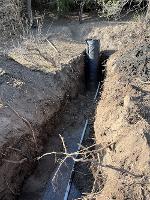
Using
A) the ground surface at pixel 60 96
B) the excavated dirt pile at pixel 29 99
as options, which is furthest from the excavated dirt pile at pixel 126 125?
the excavated dirt pile at pixel 29 99

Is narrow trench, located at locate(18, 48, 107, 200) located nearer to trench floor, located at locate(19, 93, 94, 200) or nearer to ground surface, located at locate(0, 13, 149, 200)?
trench floor, located at locate(19, 93, 94, 200)

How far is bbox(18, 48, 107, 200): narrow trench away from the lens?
29.0 ft

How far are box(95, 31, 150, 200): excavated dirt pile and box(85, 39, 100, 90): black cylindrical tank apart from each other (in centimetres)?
84

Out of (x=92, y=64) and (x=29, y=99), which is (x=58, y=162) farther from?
(x=92, y=64)

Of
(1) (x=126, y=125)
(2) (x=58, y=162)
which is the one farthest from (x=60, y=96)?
(1) (x=126, y=125)

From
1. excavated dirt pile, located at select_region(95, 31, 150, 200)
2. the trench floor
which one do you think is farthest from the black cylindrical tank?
the trench floor

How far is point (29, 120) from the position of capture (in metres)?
9.51

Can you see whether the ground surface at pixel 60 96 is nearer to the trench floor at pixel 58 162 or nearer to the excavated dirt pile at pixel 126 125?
the excavated dirt pile at pixel 126 125

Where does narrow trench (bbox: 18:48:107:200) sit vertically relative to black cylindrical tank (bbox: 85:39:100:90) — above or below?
below

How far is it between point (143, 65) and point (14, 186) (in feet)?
14.3

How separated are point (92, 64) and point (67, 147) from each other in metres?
3.58

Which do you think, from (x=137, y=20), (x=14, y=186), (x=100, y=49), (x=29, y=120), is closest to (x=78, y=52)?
(x=100, y=49)

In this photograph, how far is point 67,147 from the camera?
10219 mm

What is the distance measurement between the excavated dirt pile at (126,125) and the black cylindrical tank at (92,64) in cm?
84
